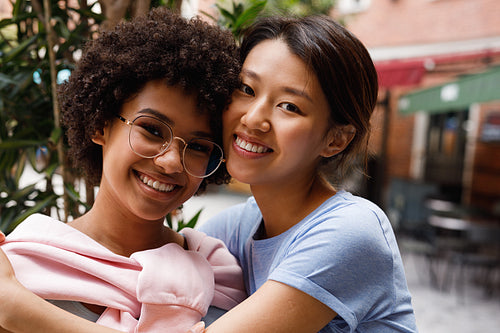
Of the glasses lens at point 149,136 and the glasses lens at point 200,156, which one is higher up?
the glasses lens at point 149,136

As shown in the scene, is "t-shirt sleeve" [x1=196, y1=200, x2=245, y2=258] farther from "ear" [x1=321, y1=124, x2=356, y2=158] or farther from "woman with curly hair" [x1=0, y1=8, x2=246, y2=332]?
"ear" [x1=321, y1=124, x2=356, y2=158]

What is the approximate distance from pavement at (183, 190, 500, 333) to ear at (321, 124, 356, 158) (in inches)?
153

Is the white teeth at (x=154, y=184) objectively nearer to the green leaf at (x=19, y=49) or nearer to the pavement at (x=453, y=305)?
the green leaf at (x=19, y=49)

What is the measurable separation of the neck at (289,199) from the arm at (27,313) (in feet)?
2.29

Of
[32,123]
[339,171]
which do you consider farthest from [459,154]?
[32,123]

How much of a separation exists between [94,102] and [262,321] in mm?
807

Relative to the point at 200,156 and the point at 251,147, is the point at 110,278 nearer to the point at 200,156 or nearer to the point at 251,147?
the point at 200,156

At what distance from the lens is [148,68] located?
1.30 metres

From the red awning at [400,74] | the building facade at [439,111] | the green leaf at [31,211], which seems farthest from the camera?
the building facade at [439,111]

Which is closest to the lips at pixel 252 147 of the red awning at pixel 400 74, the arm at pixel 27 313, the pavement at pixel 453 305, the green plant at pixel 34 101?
the arm at pixel 27 313

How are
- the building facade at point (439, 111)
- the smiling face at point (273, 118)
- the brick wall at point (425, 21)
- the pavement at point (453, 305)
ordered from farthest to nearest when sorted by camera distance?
the brick wall at point (425, 21) → the building facade at point (439, 111) → the pavement at point (453, 305) → the smiling face at point (273, 118)

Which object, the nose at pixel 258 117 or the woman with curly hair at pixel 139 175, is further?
the nose at pixel 258 117

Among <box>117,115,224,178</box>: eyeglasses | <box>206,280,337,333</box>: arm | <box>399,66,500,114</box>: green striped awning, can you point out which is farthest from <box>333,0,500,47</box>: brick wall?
<box>206,280,337,333</box>: arm

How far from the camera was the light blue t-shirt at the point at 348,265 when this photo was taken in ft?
3.94
